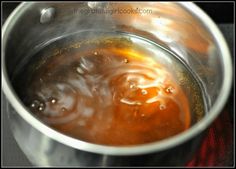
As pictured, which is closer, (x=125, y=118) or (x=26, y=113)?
(x=26, y=113)

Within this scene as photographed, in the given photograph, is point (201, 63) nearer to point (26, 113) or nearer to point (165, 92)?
point (165, 92)

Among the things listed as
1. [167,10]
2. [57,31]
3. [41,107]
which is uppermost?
[167,10]

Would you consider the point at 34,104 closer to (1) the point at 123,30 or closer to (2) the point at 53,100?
(2) the point at 53,100

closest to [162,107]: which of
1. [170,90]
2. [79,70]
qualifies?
[170,90]

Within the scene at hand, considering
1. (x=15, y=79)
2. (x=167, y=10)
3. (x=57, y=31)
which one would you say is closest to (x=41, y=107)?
(x=15, y=79)

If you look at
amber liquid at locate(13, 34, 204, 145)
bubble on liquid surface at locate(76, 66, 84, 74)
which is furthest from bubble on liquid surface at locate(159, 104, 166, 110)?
bubble on liquid surface at locate(76, 66, 84, 74)

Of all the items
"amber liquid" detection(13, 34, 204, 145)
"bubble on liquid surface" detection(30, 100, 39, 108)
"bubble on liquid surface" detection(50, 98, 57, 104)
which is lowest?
"bubble on liquid surface" detection(30, 100, 39, 108)

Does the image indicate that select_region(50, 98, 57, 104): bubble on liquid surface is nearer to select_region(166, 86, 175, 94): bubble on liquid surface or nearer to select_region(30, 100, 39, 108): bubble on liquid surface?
select_region(30, 100, 39, 108): bubble on liquid surface
